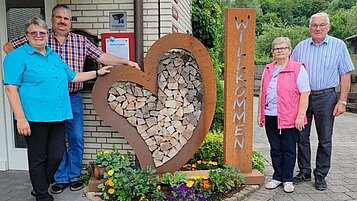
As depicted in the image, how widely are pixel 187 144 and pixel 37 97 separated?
1404 mm

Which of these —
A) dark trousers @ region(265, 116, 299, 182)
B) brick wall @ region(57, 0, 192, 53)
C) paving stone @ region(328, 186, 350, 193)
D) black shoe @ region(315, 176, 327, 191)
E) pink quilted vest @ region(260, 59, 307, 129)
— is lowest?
paving stone @ region(328, 186, 350, 193)

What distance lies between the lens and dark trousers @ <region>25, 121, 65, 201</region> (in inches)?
104

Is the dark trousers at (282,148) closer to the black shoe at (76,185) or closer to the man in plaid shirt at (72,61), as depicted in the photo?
the man in plaid shirt at (72,61)

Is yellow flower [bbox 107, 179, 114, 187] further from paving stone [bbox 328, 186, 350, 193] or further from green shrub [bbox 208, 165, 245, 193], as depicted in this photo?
paving stone [bbox 328, 186, 350, 193]

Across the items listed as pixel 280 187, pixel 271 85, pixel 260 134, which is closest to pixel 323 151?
pixel 280 187

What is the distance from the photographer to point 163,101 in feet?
10.2

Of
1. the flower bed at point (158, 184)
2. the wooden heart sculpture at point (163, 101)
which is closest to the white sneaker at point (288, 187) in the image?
the flower bed at point (158, 184)

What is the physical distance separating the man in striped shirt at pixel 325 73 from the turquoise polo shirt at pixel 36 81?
2.29 m

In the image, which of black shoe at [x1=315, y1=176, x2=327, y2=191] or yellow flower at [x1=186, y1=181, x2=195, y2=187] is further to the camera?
black shoe at [x1=315, y1=176, x2=327, y2=191]

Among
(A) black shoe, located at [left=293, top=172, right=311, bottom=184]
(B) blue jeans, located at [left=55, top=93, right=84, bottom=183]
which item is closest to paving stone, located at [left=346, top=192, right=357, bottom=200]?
(A) black shoe, located at [left=293, top=172, right=311, bottom=184]

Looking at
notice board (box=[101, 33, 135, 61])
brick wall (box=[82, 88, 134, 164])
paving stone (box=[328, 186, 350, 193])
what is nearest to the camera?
paving stone (box=[328, 186, 350, 193])

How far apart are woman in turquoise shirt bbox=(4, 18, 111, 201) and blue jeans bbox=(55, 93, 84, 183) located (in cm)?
39

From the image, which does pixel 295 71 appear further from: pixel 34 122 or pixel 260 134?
pixel 260 134

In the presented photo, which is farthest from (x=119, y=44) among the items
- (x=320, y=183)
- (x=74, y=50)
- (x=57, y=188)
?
(x=320, y=183)
